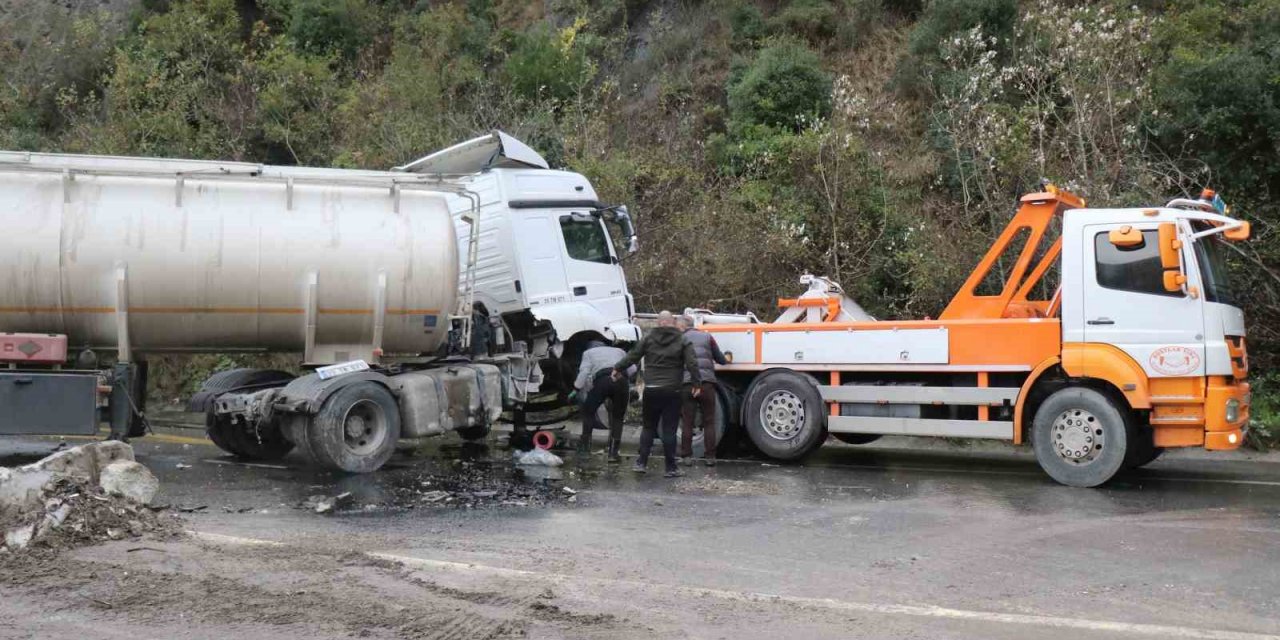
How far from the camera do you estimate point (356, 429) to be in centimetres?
1130

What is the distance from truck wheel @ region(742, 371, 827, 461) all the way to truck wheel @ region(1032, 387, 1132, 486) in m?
2.29

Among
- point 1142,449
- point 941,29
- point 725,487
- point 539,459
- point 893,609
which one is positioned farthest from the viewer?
point 941,29

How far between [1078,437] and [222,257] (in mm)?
8306

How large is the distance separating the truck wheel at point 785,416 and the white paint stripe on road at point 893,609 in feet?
18.4

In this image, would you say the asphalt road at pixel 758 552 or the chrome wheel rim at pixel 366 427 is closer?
the asphalt road at pixel 758 552

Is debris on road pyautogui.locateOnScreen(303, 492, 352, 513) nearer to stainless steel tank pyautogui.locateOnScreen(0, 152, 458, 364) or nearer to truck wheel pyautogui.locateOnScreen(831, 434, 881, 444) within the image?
stainless steel tank pyautogui.locateOnScreen(0, 152, 458, 364)

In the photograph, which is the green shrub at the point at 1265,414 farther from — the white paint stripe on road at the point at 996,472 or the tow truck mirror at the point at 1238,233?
the tow truck mirror at the point at 1238,233

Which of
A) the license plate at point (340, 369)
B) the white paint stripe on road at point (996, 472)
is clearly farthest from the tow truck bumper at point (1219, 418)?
the license plate at point (340, 369)

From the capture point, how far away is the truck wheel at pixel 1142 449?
10398 millimetres

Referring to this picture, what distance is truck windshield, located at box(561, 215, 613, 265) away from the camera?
46.3ft

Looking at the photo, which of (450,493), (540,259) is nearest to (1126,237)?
(450,493)

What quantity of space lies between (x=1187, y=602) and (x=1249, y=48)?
12.1 m

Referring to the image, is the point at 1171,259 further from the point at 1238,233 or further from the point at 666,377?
the point at 666,377

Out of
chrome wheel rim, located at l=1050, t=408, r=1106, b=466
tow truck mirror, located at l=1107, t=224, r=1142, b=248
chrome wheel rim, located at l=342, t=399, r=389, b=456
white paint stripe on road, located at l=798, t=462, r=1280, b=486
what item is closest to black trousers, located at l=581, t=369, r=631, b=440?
white paint stripe on road, located at l=798, t=462, r=1280, b=486
